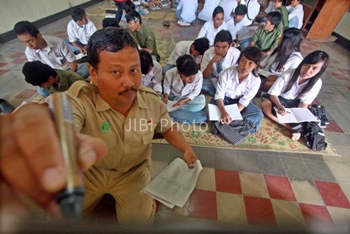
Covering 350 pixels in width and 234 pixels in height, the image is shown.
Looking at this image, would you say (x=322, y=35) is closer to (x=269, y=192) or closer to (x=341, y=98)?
(x=341, y=98)

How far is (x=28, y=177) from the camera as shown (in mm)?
198

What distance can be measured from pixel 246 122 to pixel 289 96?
602mm

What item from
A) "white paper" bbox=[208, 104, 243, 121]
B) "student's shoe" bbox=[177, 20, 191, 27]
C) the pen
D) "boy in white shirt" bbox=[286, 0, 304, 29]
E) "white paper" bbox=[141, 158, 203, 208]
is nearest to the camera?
the pen

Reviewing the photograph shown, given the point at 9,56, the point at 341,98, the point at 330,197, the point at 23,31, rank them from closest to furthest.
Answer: the point at 330,197 < the point at 23,31 < the point at 341,98 < the point at 9,56

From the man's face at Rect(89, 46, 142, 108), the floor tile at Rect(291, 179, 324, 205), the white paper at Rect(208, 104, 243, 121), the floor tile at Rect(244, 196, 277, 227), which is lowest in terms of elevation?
the floor tile at Rect(291, 179, 324, 205)

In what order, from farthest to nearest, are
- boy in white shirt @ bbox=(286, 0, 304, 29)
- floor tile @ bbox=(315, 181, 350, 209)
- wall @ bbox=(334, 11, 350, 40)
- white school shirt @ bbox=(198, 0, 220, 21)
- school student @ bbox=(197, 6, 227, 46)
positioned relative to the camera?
white school shirt @ bbox=(198, 0, 220, 21) < wall @ bbox=(334, 11, 350, 40) < boy in white shirt @ bbox=(286, 0, 304, 29) < school student @ bbox=(197, 6, 227, 46) < floor tile @ bbox=(315, 181, 350, 209)

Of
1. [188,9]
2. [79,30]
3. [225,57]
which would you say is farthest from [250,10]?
[79,30]

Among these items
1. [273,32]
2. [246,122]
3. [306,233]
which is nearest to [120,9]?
[273,32]

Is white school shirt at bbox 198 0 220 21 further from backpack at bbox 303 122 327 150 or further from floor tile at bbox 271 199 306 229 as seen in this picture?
floor tile at bbox 271 199 306 229

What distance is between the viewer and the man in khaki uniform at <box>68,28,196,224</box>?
2.25 ft

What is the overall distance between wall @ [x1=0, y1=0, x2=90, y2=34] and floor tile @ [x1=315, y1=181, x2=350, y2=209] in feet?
16.0

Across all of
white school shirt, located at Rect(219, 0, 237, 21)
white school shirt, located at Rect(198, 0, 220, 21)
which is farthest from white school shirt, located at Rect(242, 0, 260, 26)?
white school shirt, located at Rect(198, 0, 220, 21)

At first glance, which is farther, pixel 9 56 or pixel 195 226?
pixel 9 56

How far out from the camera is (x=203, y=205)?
1236mm
